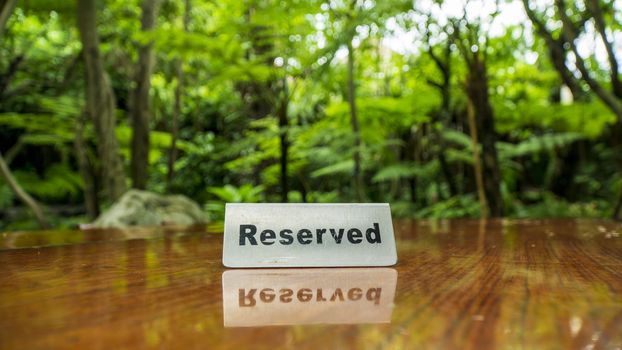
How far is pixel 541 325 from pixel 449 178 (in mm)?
2902

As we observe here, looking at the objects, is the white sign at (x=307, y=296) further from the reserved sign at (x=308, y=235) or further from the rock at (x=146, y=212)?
the rock at (x=146, y=212)

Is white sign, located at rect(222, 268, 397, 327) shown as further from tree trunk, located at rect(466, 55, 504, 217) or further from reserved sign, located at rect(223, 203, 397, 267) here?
tree trunk, located at rect(466, 55, 504, 217)

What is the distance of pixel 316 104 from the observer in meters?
4.29

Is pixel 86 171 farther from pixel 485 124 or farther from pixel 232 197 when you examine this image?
pixel 485 124

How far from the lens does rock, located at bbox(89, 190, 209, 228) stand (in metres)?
1.73

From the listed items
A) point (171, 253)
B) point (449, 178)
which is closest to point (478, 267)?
point (171, 253)

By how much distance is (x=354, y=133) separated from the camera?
8.14 ft

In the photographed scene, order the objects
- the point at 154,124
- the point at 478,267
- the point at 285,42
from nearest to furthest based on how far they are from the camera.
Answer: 1. the point at 478,267
2. the point at 285,42
3. the point at 154,124

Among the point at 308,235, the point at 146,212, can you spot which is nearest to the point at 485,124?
the point at 146,212

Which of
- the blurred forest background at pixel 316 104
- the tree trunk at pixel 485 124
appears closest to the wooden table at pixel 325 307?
the blurred forest background at pixel 316 104

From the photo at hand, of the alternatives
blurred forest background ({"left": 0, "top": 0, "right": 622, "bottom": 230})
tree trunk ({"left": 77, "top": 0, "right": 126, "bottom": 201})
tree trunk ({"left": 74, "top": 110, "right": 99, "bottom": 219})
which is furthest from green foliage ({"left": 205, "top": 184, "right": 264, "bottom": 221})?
tree trunk ({"left": 77, "top": 0, "right": 126, "bottom": 201})

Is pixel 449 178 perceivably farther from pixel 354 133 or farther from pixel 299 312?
pixel 299 312

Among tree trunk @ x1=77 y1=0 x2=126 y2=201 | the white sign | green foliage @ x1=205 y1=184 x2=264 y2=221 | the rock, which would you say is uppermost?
tree trunk @ x1=77 y1=0 x2=126 y2=201

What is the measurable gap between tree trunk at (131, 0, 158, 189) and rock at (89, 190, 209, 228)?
28 centimetres
